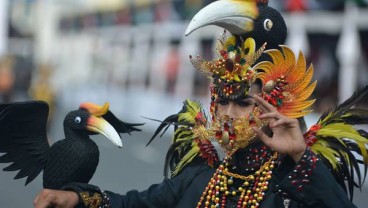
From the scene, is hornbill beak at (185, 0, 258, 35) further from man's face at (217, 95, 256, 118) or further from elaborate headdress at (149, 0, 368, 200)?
man's face at (217, 95, 256, 118)

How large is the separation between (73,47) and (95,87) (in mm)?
5398

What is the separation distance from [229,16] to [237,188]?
0.79 m

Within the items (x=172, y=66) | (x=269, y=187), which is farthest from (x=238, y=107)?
(x=172, y=66)

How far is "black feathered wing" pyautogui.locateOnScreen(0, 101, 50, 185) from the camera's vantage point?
4.20 m

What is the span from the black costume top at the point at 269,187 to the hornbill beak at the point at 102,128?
0.87 ft

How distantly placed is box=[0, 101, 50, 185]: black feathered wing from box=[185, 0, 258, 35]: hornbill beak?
818 millimetres

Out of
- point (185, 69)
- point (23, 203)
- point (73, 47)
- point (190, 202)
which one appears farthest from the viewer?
point (73, 47)

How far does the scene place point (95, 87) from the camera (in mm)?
35719

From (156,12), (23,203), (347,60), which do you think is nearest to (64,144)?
(23,203)

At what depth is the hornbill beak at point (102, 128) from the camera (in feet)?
13.7

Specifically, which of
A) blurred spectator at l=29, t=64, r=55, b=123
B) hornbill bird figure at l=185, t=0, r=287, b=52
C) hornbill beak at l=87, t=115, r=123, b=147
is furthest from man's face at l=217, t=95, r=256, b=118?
blurred spectator at l=29, t=64, r=55, b=123

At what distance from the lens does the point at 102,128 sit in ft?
13.8

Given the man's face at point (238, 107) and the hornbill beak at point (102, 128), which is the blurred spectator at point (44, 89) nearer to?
the hornbill beak at point (102, 128)

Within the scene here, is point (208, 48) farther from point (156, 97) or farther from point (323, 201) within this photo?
point (323, 201)
